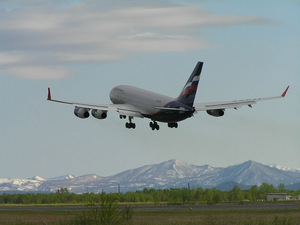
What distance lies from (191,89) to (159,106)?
5.55 meters

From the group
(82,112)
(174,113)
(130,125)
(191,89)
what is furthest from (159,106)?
(82,112)

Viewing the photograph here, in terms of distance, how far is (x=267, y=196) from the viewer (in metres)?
164

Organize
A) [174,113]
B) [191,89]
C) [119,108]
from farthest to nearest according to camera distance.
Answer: [119,108]
[191,89]
[174,113]

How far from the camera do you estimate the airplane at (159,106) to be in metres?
102

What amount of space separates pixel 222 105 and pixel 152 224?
44131 millimetres

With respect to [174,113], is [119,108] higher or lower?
higher

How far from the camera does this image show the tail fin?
103 meters

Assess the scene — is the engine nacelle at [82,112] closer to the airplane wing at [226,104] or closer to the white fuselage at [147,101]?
the white fuselage at [147,101]

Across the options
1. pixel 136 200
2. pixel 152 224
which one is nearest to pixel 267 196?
pixel 136 200

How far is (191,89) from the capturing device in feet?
339

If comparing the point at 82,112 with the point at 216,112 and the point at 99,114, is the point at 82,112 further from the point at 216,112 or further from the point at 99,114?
the point at 216,112

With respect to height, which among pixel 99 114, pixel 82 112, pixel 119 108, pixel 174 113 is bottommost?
pixel 174 113

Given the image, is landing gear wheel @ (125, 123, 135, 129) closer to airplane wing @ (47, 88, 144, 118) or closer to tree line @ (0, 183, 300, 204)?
airplane wing @ (47, 88, 144, 118)

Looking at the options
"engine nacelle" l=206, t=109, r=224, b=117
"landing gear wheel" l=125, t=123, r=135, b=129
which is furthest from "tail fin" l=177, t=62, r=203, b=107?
"landing gear wheel" l=125, t=123, r=135, b=129
